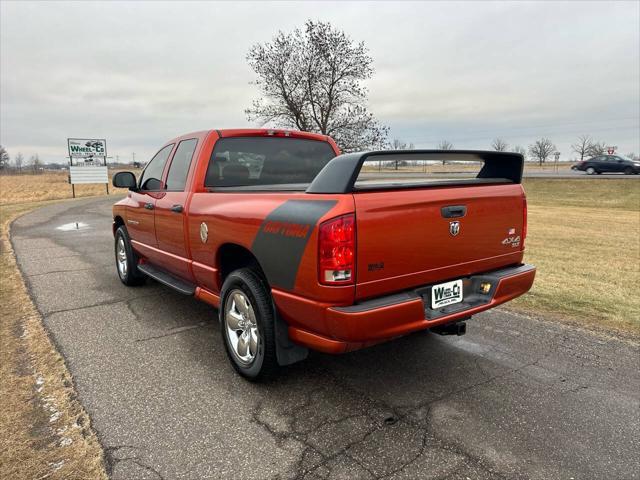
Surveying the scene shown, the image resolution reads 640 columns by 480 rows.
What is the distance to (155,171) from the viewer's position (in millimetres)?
5137

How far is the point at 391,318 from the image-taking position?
258 cm

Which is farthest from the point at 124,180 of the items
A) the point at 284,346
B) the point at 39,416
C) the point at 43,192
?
the point at 43,192

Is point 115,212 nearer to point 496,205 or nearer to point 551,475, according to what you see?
point 496,205

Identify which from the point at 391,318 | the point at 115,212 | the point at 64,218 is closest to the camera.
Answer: the point at 391,318

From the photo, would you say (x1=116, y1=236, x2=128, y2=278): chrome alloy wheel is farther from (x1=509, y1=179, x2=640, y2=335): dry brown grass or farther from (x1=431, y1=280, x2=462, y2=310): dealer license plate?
(x1=509, y1=179, x2=640, y2=335): dry brown grass

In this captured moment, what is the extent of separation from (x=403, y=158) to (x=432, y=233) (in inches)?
20.8

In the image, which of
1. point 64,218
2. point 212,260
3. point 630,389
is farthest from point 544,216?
point 64,218

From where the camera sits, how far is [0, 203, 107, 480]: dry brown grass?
2357mm

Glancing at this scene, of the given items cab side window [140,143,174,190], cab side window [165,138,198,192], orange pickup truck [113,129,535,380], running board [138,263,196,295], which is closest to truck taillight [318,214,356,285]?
orange pickup truck [113,129,535,380]

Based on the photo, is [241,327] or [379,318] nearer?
[379,318]

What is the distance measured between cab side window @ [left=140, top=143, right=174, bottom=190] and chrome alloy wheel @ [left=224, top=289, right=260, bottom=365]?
199cm

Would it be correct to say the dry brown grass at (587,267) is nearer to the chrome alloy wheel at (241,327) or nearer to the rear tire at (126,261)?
the chrome alloy wheel at (241,327)

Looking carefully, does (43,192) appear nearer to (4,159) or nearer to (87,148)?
(87,148)

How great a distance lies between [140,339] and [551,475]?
3.40 m
